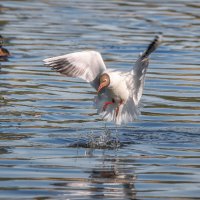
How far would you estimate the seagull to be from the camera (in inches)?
490

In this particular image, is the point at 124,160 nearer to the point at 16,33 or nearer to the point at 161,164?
the point at 161,164

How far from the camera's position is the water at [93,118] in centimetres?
995

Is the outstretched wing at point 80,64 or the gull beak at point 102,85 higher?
the outstretched wing at point 80,64

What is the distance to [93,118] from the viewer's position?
14.0m

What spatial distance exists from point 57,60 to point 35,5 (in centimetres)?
1564

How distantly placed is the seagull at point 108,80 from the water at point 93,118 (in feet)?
1.06

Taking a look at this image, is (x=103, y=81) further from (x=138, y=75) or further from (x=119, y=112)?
(x=119, y=112)

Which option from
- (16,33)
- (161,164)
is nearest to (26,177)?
(161,164)

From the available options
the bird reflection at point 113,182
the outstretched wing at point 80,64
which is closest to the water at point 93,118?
the bird reflection at point 113,182

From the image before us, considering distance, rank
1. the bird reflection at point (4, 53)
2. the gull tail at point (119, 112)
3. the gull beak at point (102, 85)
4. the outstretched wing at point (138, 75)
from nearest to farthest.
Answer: the outstretched wing at point (138, 75) → the gull beak at point (102, 85) → the gull tail at point (119, 112) → the bird reflection at point (4, 53)

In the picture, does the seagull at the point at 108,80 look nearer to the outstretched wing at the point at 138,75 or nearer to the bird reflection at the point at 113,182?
the outstretched wing at the point at 138,75

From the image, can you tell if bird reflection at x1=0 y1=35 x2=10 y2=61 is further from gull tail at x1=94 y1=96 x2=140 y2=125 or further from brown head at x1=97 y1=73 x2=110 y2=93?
brown head at x1=97 y1=73 x2=110 y2=93

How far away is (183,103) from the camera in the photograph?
598 inches

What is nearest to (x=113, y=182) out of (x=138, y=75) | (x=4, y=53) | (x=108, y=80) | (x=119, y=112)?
(x=108, y=80)
